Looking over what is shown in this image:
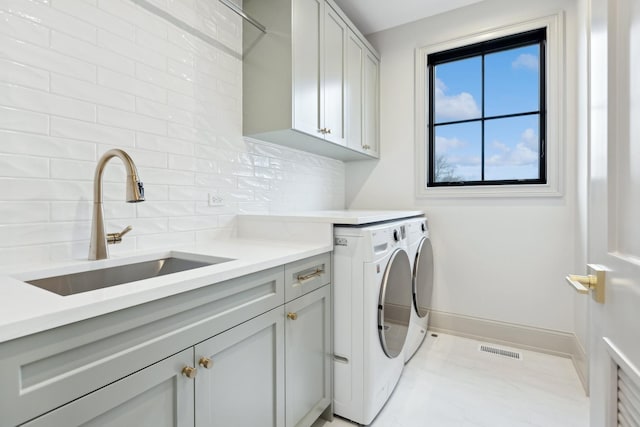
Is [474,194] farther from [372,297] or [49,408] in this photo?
[49,408]

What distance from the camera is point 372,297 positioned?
1506 millimetres

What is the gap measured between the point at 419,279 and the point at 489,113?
1475 millimetres

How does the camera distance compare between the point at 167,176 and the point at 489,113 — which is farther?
the point at 489,113

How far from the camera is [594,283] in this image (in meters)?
0.72

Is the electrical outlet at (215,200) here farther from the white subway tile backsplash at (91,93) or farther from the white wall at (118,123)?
the white subway tile backsplash at (91,93)

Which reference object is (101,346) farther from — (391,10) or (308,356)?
(391,10)

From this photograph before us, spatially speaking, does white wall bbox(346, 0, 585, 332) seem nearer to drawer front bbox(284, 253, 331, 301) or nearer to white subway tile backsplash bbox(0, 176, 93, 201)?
drawer front bbox(284, 253, 331, 301)

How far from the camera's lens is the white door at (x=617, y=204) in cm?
57

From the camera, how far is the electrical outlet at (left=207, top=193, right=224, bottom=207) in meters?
1.74

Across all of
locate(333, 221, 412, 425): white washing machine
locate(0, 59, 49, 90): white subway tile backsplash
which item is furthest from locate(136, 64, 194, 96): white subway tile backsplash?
locate(333, 221, 412, 425): white washing machine

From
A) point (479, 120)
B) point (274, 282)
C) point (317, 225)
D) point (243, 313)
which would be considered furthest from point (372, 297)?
point (479, 120)

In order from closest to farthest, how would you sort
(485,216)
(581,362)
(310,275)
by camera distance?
(310,275)
(581,362)
(485,216)

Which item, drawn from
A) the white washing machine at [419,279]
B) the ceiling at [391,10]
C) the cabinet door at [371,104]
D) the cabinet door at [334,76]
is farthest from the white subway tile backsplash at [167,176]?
the ceiling at [391,10]

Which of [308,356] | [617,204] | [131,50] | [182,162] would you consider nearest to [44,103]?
[131,50]
